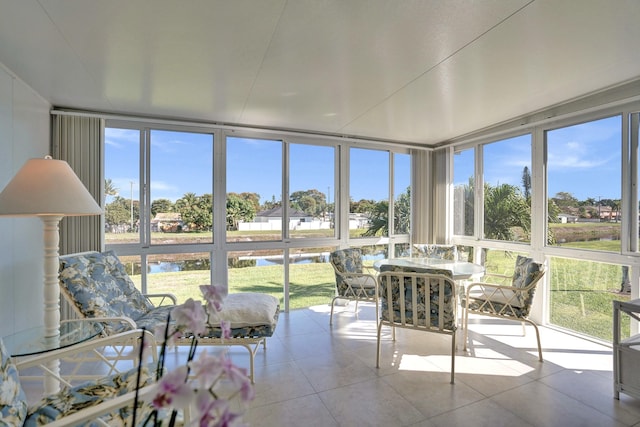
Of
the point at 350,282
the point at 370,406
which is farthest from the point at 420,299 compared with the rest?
the point at 350,282

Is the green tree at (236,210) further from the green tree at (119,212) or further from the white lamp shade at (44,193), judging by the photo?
the white lamp shade at (44,193)

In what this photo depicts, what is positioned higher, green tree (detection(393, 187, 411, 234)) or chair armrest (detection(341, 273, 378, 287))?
green tree (detection(393, 187, 411, 234))

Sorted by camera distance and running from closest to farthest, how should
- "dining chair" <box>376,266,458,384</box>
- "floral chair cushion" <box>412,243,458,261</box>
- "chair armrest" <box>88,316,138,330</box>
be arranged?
"chair armrest" <box>88,316,138,330</box>, "dining chair" <box>376,266,458,384</box>, "floral chair cushion" <box>412,243,458,261</box>

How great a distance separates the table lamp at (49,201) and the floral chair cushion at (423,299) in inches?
87.2

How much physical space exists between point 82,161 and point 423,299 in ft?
12.3

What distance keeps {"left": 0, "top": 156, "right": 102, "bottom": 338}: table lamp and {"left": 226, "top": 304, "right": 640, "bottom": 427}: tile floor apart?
4.90 feet

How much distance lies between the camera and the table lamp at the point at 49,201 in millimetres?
1619

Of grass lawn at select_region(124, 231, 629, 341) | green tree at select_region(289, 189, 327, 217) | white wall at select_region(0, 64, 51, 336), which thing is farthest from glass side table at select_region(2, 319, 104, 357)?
green tree at select_region(289, 189, 327, 217)

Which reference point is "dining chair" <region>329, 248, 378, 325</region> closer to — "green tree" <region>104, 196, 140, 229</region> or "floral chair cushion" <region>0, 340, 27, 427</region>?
"green tree" <region>104, 196, 140, 229</region>

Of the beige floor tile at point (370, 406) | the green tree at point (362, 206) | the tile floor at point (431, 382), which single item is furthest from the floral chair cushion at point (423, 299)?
the green tree at point (362, 206)

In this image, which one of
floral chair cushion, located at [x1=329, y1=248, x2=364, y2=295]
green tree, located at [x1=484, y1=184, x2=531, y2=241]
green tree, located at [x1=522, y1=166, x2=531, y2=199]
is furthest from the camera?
green tree, located at [x1=484, y1=184, x2=531, y2=241]

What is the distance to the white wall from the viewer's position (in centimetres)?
228

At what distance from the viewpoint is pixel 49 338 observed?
6.05 ft

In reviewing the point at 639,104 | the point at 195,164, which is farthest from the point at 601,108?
the point at 195,164
